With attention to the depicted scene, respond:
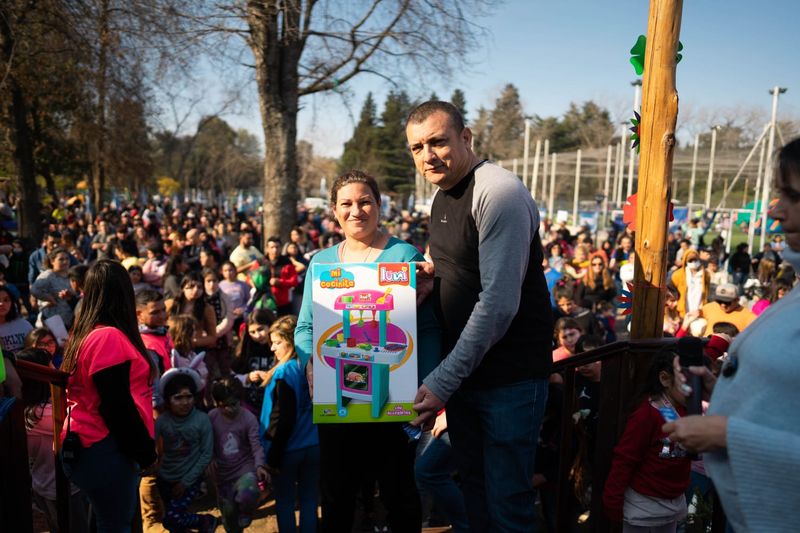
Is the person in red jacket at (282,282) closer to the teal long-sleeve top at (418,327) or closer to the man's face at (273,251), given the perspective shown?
the man's face at (273,251)

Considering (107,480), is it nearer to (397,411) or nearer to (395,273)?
(397,411)

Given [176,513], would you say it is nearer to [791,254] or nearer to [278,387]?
[278,387]

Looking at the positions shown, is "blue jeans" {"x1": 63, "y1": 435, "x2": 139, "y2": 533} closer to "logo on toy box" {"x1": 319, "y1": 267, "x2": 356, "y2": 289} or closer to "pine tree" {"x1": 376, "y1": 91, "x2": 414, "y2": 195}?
"logo on toy box" {"x1": 319, "y1": 267, "x2": 356, "y2": 289}

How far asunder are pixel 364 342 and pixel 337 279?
282 mm

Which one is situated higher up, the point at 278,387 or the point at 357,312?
the point at 357,312

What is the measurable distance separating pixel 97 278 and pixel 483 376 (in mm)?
1985

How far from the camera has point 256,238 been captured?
17484 mm

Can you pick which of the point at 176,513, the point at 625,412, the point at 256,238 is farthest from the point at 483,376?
the point at 256,238

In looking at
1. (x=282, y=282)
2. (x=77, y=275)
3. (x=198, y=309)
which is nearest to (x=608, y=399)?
(x=198, y=309)

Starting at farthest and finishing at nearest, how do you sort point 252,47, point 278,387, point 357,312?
point 252,47 < point 278,387 < point 357,312

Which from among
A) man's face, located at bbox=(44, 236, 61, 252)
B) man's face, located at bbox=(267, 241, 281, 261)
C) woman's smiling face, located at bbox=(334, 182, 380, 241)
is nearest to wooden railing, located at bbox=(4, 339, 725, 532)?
woman's smiling face, located at bbox=(334, 182, 380, 241)

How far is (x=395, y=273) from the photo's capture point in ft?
8.05

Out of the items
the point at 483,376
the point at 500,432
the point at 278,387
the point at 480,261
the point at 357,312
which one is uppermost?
the point at 480,261

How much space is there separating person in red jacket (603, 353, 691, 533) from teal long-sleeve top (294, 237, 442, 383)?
1092 mm
